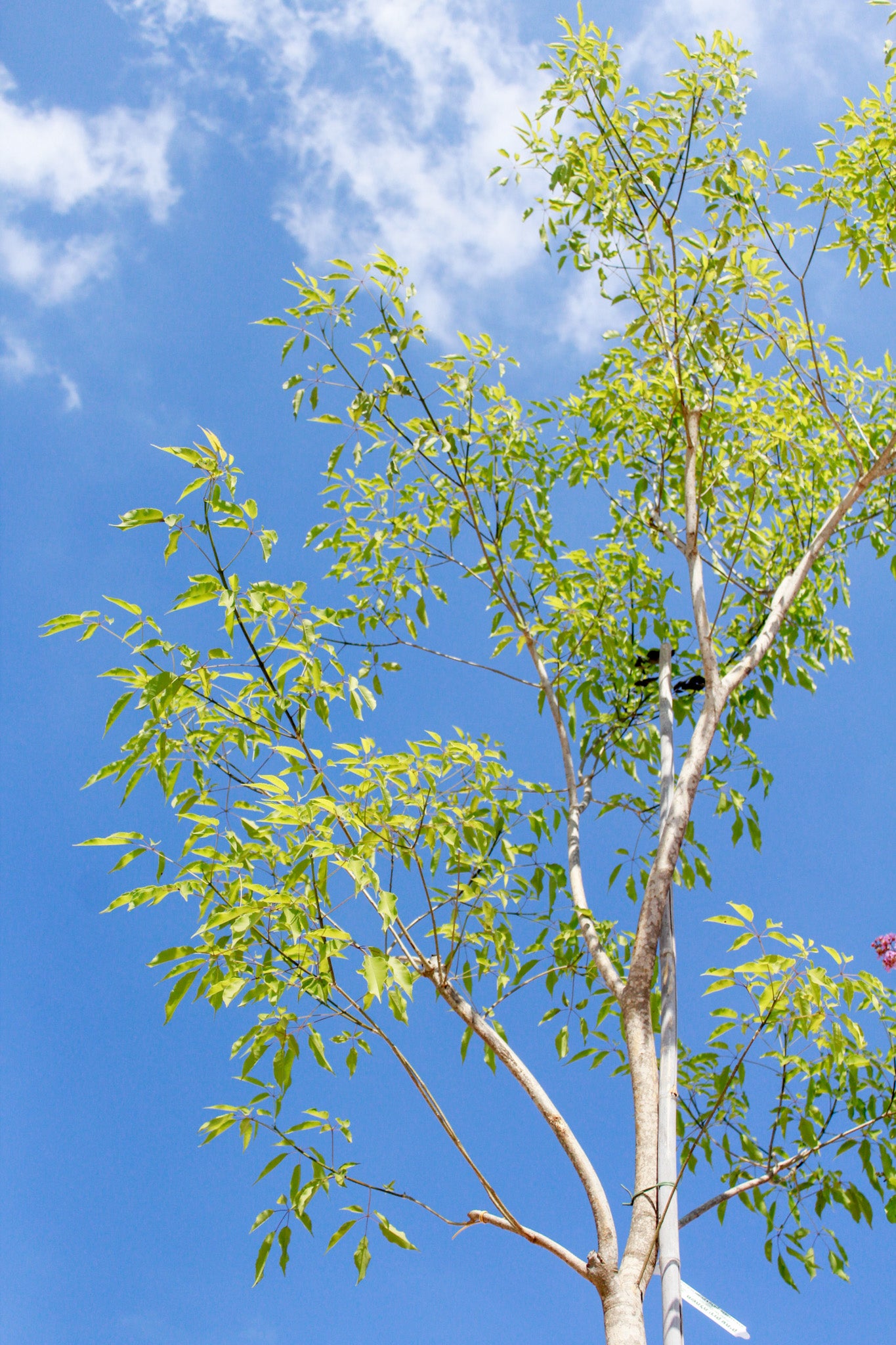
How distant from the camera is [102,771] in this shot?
2.07m

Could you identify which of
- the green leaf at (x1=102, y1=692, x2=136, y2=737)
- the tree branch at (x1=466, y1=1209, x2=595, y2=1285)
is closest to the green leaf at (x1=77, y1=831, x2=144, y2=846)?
the green leaf at (x1=102, y1=692, x2=136, y2=737)

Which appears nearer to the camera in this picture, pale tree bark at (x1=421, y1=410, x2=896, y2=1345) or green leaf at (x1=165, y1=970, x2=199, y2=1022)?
green leaf at (x1=165, y1=970, x2=199, y2=1022)

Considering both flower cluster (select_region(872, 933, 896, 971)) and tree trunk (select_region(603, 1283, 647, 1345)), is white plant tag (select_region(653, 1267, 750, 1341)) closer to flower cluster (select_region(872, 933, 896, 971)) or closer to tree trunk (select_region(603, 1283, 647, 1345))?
tree trunk (select_region(603, 1283, 647, 1345))

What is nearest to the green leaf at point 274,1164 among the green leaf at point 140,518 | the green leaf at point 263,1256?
the green leaf at point 263,1256

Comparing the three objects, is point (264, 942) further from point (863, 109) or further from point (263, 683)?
point (863, 109)

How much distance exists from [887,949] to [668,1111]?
1248mm

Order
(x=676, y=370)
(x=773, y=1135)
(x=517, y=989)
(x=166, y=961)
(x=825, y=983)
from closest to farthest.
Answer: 1. (x=166, y=961)
2. (x=825, y=983)
3. (x=773, y=1135)
4. (x=517, y=989)
5. (x=676, y=370)

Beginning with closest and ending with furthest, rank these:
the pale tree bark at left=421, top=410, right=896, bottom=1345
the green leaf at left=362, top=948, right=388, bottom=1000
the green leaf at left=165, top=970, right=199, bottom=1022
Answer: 1. the green leaf at left=362, top=948, right=388, bottom=1000
2. the green leaf at left=165, top=970, right=199, bottom=1022
3. the pale tree bark at left=421, top=410, right=896, bottom=1345

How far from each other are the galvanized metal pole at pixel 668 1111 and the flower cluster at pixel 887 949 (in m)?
0.95

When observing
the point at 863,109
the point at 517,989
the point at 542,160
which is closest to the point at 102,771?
the point at 517,989

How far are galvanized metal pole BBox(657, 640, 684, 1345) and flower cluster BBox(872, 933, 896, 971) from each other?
946 mm

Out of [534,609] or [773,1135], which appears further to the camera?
[534,609]

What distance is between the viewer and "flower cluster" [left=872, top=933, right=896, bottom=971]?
10.1 ft

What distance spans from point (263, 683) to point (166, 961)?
2.15 ft
